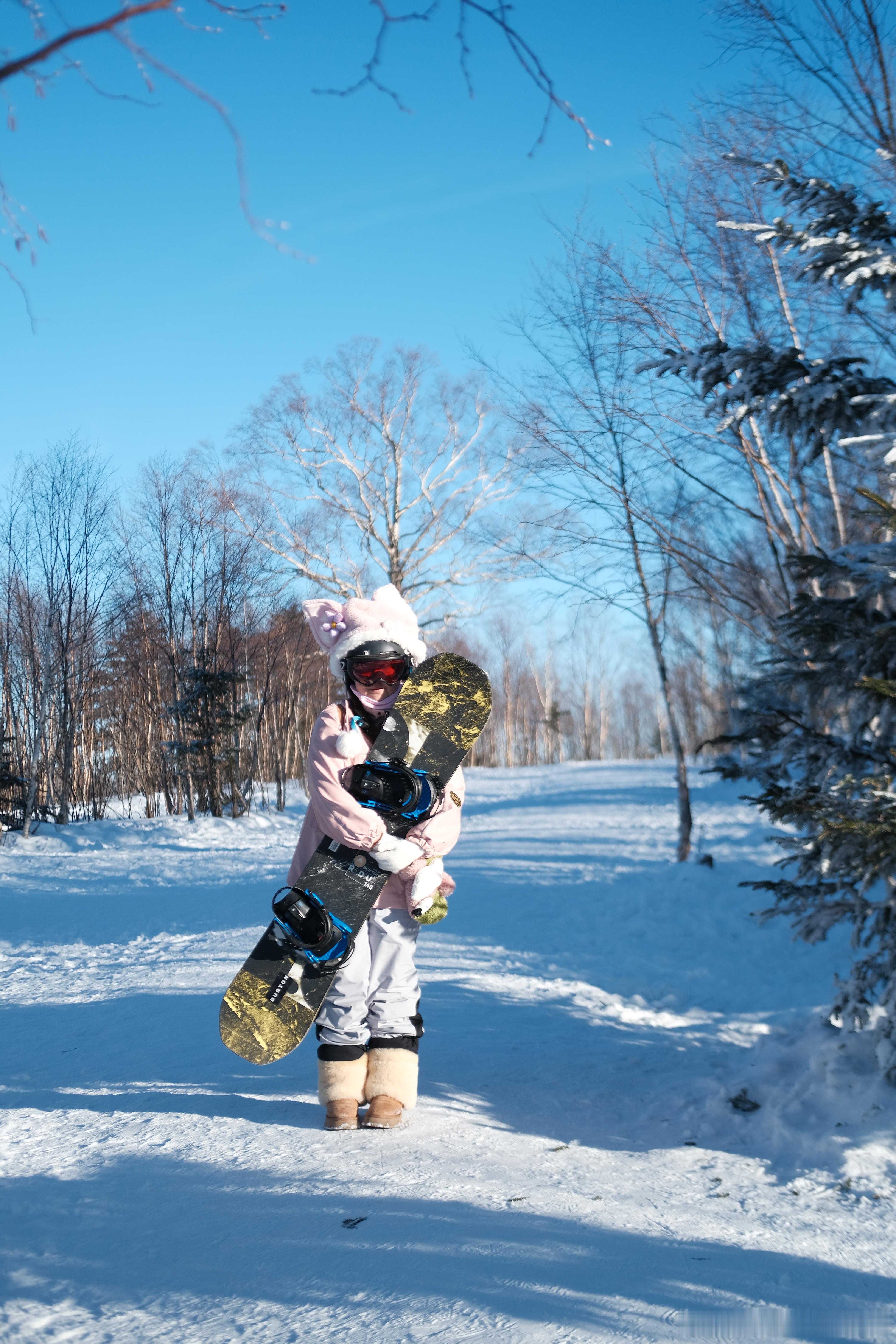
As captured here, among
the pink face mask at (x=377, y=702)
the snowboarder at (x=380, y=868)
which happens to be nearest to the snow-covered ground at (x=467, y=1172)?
the snowboarder at (x=380, y=868)

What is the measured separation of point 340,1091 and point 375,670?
5.24ft

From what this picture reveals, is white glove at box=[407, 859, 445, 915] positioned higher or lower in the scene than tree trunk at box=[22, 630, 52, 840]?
lower

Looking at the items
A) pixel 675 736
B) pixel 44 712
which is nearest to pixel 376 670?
pixel 675 736

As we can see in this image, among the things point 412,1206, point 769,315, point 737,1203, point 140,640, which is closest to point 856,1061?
point 737,1203

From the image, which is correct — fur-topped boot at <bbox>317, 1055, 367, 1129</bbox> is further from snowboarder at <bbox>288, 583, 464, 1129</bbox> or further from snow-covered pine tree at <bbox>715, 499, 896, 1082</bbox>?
snow-covered pine tree at <bbox>715, 499, 896, 1082</bbox>

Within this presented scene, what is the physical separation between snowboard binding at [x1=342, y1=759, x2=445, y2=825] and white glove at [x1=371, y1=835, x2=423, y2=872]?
0.41 feet

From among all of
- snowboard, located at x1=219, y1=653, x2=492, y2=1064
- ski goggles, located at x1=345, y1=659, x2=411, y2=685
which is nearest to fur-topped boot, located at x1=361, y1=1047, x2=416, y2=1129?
snowboard, located at x1=219, y1=653, x2=492, y2=1064

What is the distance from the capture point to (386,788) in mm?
3326

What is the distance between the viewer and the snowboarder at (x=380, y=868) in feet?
10.5

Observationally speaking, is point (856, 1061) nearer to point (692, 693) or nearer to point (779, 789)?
point (779, 789)

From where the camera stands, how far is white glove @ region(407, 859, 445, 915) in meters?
3.29

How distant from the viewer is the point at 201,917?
8.53 m

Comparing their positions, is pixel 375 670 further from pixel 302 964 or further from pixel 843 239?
pixel 843 239

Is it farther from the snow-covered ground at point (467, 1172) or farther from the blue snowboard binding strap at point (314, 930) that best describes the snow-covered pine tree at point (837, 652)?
the blue snowboard binding strap at point (314, 930)
